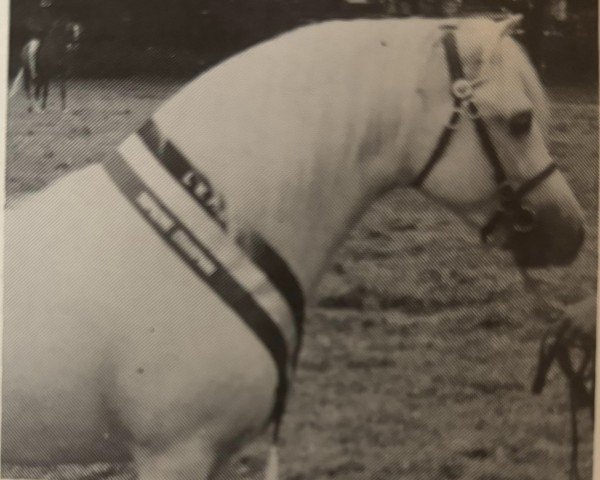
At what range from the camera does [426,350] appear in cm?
101

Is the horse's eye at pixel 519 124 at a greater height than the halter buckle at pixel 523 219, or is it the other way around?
the horse's eye at pixel 519 124

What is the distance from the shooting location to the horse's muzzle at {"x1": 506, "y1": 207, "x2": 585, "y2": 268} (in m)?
1.00

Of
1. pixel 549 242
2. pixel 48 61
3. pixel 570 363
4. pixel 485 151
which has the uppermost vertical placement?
pixel 48 61

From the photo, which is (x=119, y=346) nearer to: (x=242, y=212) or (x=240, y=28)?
(x=242, y=212)

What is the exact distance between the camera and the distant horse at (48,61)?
1.04m

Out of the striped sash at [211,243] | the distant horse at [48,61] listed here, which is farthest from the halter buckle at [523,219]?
the distant horse at [48,61]

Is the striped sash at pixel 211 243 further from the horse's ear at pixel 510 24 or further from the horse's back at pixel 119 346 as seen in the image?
the horse's ear at pixel 510 24

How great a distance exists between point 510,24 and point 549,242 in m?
0.28

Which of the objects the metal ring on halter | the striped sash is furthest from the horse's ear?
A: the striped sash

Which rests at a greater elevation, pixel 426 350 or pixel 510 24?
pixel 510 24

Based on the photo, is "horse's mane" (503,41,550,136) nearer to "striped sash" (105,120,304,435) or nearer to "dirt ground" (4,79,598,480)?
"dirt ground" (4,79,598,480)

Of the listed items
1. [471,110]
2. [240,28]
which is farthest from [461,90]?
[240,28]

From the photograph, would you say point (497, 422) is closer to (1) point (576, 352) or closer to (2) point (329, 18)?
(1) point (576, 352)

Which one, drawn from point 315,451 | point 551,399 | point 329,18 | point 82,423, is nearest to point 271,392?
point 315,451
